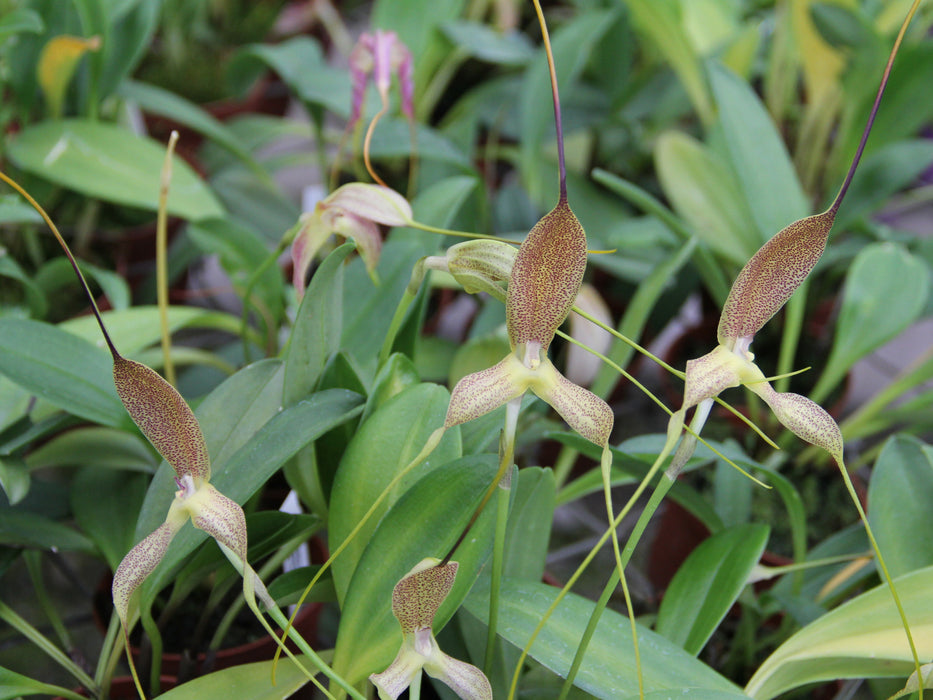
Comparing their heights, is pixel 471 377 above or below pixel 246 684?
above

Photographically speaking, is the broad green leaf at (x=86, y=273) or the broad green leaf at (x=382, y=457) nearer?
the broad green leaf at (x=382, y=457)

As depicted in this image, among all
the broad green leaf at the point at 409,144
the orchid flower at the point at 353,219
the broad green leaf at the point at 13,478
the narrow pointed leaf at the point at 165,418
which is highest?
the orchid flower at the point at 353,219

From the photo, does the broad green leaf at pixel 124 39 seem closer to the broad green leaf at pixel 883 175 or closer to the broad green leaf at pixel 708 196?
the broad green leaf at pixel 708 196

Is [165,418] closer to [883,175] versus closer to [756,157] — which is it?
[756,157]

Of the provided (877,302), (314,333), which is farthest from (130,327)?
(877,302)

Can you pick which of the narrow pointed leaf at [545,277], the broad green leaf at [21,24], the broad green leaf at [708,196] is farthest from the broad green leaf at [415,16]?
the narrow pointed leaf at [545,277]

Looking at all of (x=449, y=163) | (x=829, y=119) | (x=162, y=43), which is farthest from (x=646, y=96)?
(x=162, y=43)

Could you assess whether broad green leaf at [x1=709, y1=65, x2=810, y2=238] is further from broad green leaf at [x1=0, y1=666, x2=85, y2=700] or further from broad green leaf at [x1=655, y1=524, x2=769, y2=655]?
broad green leaf at [x1=0, y1=666, x2=85, y2=700]
